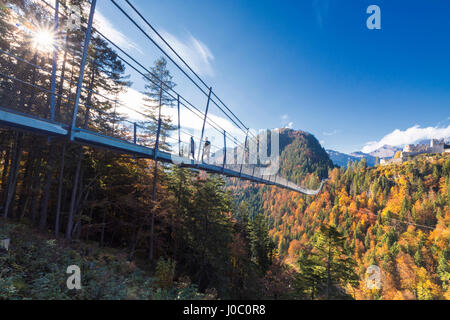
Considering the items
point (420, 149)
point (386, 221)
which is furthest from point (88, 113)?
point (420, 149)

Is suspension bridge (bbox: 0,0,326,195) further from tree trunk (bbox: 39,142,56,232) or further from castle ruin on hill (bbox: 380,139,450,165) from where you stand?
castle ruin on hill (bbox: 380,139,450,165)

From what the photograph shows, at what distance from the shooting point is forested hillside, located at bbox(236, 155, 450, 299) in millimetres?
37688

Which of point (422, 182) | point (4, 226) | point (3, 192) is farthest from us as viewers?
point (422, 182)

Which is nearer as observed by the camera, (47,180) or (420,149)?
(47,180)

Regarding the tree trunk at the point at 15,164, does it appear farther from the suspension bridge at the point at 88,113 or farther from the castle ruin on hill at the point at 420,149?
the castle ruin on hill at the point at 420,149

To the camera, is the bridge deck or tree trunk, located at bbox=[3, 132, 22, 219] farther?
tree trunk, located at bbox=[3, 132, 22, 219]

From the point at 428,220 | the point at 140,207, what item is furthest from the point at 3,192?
the point at 428,220

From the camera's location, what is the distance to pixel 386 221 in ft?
198

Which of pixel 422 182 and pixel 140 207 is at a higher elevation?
pixel 422 182

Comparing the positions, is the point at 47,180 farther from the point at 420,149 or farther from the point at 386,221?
the point at 420,149

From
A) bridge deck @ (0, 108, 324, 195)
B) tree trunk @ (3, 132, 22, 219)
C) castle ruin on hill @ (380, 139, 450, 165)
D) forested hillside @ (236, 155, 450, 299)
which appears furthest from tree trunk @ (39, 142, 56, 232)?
castle ruin on hill @ (380, 139, 450, 165)

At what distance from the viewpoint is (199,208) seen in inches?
443
